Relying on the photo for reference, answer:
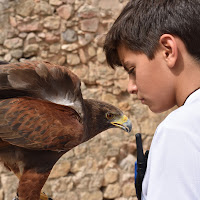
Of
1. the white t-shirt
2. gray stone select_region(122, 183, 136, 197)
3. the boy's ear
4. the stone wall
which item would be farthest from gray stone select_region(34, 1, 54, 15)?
the white t-shirt

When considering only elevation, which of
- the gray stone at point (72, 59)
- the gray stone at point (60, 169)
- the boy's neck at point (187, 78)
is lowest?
the gray stone at point (60, 169)

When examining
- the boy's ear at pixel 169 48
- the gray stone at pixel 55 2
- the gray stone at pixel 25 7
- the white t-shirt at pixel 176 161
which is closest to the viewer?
the white t-shirt at pixel 176 161

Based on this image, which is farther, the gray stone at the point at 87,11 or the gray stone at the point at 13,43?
the gray stone at the point at 87,11

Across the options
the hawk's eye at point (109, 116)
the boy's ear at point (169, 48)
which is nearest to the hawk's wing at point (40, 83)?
the hawk's eye at point (109, 116)

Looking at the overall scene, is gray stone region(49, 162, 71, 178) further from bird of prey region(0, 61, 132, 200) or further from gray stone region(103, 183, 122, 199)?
bird of prey region(0, 61, 132, 200)

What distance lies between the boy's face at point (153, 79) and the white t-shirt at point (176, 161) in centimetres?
24

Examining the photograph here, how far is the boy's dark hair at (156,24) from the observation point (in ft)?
3.23

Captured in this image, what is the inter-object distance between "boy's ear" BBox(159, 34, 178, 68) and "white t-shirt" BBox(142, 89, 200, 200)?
24 cm

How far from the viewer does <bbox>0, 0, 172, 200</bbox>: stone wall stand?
10.5 ft

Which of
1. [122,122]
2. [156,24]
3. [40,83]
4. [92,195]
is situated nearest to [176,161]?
[156,24]

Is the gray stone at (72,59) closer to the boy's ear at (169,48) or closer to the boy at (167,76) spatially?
the boy at (167,76)

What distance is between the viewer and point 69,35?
11.0 ft

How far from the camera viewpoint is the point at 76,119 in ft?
5.28

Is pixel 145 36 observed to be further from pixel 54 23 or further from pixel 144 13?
pixel 54 23
